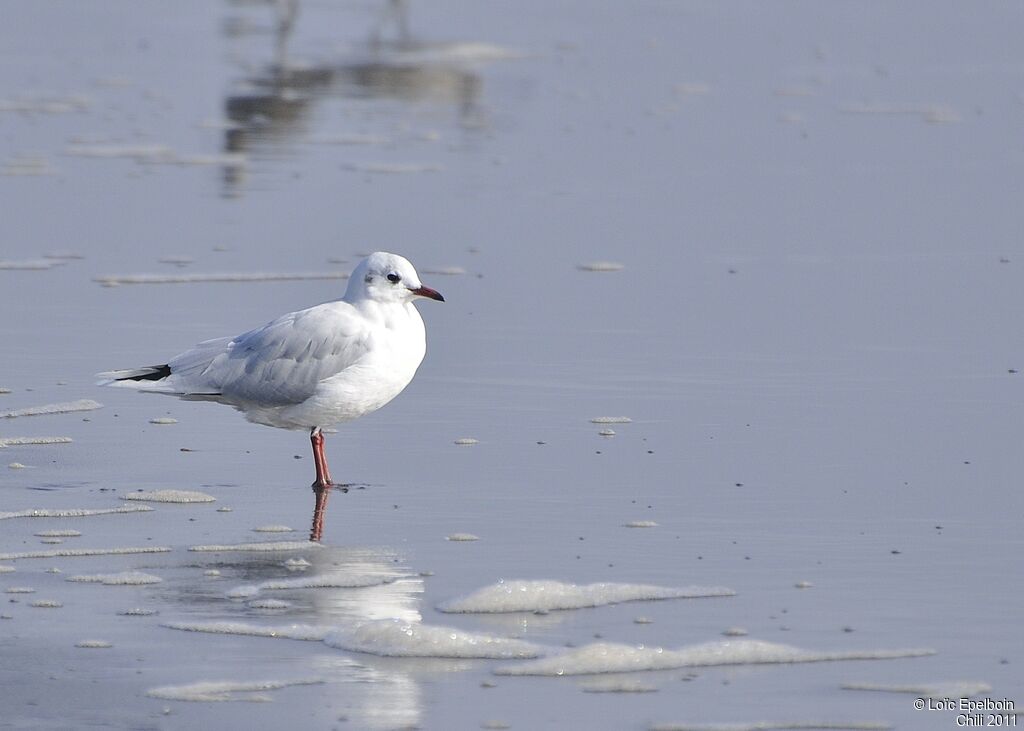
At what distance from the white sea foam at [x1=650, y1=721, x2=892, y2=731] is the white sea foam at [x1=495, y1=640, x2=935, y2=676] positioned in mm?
469

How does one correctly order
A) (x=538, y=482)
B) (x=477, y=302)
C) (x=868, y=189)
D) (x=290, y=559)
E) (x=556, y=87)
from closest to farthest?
(x=290, y=559), (x=538, y=482), (x=477, y=302), (x=868, y=189), (x=556, y=87)

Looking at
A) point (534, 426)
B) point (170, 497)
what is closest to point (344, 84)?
point (534, 426)

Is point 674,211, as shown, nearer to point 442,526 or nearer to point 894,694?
point 442,526

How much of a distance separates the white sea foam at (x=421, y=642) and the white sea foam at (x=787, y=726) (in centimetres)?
67

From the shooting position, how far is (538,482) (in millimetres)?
7531

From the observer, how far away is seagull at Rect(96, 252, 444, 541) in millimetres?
7648

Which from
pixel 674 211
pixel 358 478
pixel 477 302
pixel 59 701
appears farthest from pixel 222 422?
pixel 674 211

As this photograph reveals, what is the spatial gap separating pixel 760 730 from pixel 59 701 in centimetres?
181

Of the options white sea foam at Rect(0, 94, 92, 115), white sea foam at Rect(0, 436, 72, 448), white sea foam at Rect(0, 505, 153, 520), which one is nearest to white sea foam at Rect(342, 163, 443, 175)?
white sea foam at Rect(0, 94, 92, 115)

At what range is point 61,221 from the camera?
13086mm

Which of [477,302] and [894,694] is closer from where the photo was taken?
[894,694]

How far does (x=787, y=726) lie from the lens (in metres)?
4.95

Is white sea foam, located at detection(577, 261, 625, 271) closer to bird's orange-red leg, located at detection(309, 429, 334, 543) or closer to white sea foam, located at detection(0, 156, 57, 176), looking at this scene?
bird's orange-red leg, located at detection(309, 429, 334, 543)

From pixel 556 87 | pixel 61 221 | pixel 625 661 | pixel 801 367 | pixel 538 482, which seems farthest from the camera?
pixel 556 87
